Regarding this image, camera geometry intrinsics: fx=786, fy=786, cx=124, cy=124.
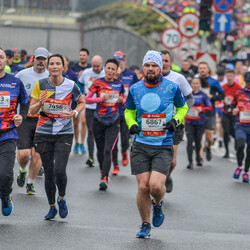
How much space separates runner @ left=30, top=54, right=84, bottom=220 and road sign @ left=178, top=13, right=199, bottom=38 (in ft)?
47.4

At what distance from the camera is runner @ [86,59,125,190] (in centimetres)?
1211

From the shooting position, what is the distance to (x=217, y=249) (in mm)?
7695

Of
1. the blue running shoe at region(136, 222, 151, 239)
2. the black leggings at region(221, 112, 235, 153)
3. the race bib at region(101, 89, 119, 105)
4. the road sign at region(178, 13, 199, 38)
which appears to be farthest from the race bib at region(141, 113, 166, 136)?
the road sign at region(178, 13, 199, 38)

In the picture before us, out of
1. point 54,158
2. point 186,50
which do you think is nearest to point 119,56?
point 54,158

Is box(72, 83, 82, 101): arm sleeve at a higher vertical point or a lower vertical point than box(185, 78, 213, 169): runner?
higher

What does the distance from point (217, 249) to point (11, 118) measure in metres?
2.64

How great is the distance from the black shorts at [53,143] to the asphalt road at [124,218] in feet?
2.63

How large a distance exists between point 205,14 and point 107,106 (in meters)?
9.38

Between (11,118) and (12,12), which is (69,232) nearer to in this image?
(11,118)

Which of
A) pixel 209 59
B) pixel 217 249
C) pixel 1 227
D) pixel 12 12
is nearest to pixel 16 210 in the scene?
pixel 1 227

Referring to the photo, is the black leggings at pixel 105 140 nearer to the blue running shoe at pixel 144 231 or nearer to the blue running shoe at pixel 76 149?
the blue running shoe at pixel 144 231

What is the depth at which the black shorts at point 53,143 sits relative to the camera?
348 inches

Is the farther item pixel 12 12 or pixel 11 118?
pixel 12 12

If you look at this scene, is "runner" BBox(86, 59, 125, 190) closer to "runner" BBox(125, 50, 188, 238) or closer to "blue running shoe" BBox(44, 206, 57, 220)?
"blue running shoe" BBox(44, 206, 57, 220)
